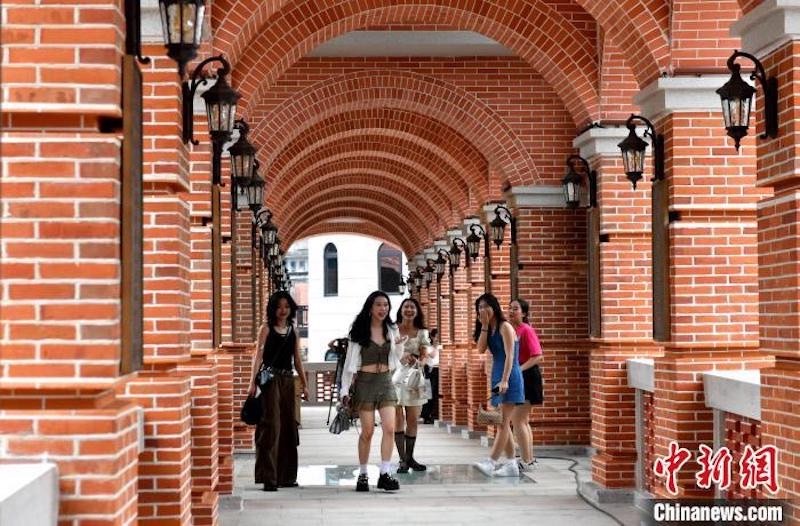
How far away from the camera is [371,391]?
11.4 meters

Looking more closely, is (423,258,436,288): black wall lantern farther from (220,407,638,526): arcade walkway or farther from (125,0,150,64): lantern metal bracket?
(125,0,150,64): lantern metal bracket

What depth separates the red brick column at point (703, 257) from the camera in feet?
30.5

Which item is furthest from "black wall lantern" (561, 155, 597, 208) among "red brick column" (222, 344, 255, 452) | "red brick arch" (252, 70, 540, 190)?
"red brick column" (222, 344, 255, 452)

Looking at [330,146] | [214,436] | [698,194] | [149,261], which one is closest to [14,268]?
[149,261]

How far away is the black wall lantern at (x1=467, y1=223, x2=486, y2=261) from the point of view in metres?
19.3

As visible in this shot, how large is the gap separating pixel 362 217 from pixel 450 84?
19.5 metres

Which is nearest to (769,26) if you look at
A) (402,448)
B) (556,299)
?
(402,448)

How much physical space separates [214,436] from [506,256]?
30.6ft

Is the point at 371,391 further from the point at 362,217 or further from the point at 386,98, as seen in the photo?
the point at 362,217

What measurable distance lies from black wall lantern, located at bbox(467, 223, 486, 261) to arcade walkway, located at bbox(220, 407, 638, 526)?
461 cm

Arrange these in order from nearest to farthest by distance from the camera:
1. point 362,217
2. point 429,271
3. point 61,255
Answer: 1. point 61,255
2. point 429,271
3. point 362,217

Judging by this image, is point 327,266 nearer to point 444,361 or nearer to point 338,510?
point 444,361

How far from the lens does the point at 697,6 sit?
9570 millimetres

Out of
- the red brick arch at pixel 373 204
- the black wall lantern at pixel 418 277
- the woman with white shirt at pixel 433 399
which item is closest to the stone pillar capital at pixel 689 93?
the woman with white shirt at pixel 433 399
